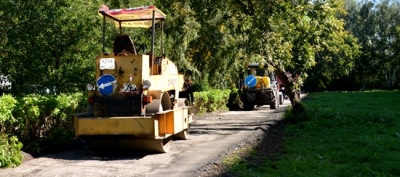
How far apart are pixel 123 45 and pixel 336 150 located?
16.5ft

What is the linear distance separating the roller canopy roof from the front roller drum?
272cm

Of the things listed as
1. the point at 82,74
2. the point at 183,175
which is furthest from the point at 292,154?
the point at 82,74

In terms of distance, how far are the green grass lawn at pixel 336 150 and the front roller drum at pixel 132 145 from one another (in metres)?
1.90

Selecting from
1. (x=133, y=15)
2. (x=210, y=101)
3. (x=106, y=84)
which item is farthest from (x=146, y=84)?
(x=210, y=101)

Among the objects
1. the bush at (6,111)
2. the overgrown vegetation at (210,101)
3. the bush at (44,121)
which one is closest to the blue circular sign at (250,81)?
the overgrown vegetation at (210,101)

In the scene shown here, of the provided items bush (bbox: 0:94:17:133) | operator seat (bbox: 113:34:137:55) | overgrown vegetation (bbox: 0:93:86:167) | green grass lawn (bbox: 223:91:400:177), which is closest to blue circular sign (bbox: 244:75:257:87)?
green grass lawn (bbox: 223:91:400:177)

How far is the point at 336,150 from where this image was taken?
9.93 metres

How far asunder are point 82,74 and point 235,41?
16.8 feet

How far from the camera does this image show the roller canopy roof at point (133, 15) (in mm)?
10202

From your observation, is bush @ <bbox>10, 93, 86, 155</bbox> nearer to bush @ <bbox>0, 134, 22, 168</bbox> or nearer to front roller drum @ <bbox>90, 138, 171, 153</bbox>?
bush @ <bbox>0, 134, 22, 168</bbox>

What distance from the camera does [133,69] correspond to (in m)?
9.71

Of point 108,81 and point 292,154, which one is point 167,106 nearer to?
point 108,81

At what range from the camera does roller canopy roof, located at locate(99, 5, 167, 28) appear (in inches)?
402

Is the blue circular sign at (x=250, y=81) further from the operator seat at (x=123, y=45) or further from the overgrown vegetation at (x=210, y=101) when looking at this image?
the operator seat at (x=123, y=45)
